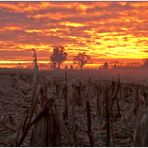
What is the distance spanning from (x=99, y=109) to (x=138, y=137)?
6.42 meters

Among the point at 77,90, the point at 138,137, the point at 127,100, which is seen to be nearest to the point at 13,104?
the point at 77,90

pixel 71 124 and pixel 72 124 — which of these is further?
pixel 71 124

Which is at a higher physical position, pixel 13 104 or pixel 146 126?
pixel 146 126

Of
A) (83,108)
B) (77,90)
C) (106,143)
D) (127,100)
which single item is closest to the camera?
(106,143)

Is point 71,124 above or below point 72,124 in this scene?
below

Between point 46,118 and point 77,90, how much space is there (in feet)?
25.8

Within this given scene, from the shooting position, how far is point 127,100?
1425 cm

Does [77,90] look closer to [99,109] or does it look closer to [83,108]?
[83,108]

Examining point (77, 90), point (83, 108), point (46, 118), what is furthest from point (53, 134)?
point (77, 90)

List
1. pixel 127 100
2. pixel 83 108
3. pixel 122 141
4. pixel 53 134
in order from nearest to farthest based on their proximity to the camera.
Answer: pixel 53 134 < pixel 122 141 < pixel 83 108 < pixel 127 100

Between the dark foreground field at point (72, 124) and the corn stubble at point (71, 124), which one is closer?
the corn stubble at point (71, 124)

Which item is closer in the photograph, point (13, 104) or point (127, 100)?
point (13, 104)

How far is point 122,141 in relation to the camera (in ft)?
21.9

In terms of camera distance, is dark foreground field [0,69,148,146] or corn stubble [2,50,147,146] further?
dark foreground field [0,69,148,146]
